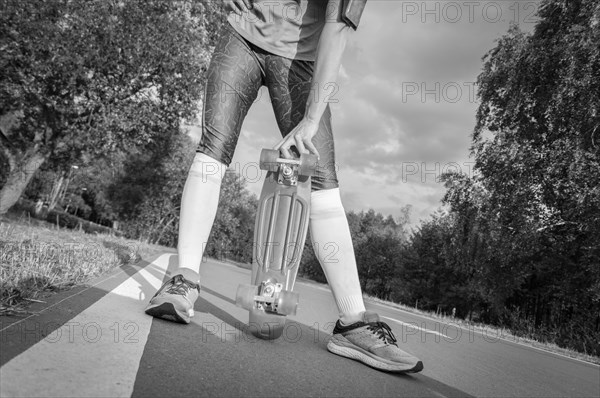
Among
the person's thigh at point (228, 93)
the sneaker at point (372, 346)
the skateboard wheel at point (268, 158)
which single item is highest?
the person's thigh at point (228, 93)

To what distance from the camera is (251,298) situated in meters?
1.68

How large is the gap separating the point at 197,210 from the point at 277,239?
609mm

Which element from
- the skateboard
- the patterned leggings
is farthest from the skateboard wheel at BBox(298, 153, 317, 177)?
the patterned leggings

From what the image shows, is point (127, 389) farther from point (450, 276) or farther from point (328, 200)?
point (450, 276)

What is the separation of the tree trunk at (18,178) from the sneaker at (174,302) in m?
12.7

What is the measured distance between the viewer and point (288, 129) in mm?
2533

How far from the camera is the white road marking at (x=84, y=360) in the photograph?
3.11ft

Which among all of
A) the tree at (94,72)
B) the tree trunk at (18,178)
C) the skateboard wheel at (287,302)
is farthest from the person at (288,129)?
the tree trunk at (18,178)

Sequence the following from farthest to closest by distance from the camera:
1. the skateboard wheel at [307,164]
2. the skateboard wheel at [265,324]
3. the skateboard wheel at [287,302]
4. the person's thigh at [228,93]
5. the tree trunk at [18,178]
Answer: the tree trunk at [18,178]
the person's thigh at [228,93]
the skateboard wheel at [265,324]
the skateboard wheel at [307,164]
the skateboard wheel at [287,302]

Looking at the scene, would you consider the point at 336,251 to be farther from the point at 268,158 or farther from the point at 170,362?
the point at 170,362

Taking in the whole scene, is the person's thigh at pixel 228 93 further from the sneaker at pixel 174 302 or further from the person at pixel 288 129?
the sneaker at pixel 174 302

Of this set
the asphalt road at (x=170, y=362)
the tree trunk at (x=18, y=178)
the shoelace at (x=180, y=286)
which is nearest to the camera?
the asphalt road at (x=170, y=362)

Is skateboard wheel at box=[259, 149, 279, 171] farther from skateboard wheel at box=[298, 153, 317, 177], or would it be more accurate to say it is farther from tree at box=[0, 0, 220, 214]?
tree at box=[0, 0, 220, 214]

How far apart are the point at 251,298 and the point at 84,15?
37.1 feet
